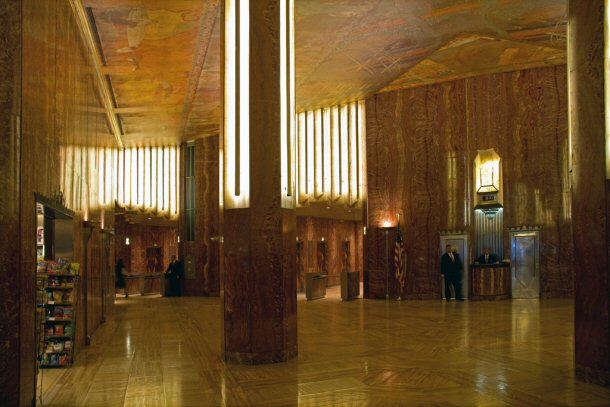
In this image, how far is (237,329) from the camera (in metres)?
6.95

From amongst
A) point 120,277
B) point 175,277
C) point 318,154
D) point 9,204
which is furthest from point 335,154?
point 9,204

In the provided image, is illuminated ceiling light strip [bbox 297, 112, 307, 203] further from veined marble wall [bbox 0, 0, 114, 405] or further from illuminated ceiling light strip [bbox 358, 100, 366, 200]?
veined marble wall [bbox 0, 0, 114, 405]

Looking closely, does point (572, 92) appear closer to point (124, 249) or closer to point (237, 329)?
point (237, 329)

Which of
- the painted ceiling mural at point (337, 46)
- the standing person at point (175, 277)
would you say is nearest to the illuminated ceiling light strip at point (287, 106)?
the painted ceiling mural at point (337, 46)

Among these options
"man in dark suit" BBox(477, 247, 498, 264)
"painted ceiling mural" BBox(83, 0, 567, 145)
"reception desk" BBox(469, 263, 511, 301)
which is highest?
"painted ceiling mural" BBox(83, 0, 567, 145)

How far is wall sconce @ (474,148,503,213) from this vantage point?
14.6 m

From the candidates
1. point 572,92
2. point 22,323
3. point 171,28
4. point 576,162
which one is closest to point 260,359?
point 22,323

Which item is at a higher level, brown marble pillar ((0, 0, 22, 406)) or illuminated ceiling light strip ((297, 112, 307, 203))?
illuminated ceiling light strip ((297, 112, 307, 203))

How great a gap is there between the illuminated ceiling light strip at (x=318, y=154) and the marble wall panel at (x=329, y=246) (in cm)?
369

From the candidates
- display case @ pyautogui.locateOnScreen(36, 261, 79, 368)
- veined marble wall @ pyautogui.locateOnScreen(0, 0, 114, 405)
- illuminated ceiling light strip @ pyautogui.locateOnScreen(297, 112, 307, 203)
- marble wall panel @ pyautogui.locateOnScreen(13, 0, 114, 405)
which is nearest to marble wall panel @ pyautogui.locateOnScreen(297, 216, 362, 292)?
illuminated ceiling light strip @ pyautogui.locateOnScreen(297, 112, 307, 203)

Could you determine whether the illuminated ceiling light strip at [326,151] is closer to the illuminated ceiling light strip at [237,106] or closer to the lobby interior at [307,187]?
the lobby interior at [307,187]

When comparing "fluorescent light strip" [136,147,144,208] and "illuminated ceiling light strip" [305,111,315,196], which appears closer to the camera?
"illuminated ceiling light strip" [305,111,315,196]

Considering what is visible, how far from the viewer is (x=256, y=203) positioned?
6.95m

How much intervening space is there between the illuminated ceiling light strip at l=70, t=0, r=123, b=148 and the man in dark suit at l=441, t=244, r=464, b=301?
892 centimetres
